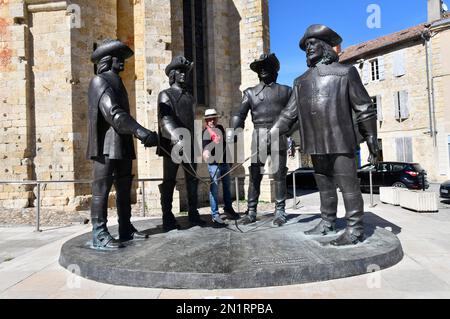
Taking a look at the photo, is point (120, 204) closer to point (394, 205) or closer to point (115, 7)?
point (394, 205)

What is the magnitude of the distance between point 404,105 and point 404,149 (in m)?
2.64

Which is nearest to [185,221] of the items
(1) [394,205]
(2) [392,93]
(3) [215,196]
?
(3) [215,196]

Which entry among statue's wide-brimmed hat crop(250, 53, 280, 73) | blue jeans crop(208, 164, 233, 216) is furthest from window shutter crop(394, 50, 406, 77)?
blue jeans crop(208, 164, 233, 216)

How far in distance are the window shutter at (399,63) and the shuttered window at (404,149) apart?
399 centimetres

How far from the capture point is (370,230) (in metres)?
4.36

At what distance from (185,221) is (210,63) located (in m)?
8.11

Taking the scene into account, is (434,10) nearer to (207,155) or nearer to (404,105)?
(404,105)

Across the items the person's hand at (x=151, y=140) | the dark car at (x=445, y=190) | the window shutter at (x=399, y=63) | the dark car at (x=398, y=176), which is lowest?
the dark car at (x=445, y=190)

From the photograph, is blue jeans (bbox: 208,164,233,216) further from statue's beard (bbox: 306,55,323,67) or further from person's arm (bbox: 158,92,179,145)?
statue's beard (bbox: 306,55,323,67)

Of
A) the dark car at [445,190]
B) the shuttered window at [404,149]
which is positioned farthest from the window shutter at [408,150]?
the dark car at [445,190]

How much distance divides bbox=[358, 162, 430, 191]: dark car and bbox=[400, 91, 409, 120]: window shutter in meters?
9.00

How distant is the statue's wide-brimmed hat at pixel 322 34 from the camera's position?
391 centimetres

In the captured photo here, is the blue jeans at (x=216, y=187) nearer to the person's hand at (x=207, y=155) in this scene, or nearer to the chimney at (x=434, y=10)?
the person's hand at (x=207, y=155)

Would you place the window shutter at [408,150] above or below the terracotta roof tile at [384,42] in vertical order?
below
